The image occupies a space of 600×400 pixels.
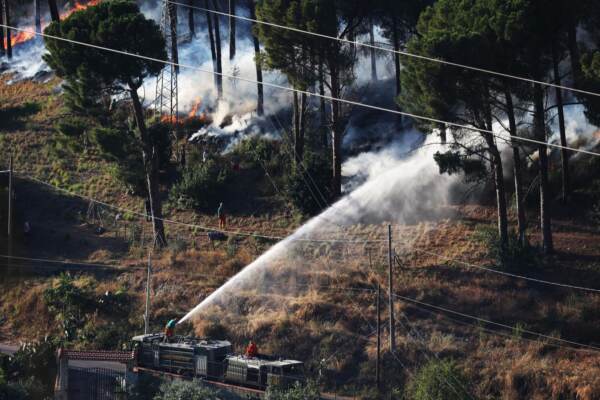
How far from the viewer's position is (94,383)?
3812 cm

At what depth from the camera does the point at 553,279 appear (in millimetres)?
43719

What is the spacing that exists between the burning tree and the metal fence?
15943mm

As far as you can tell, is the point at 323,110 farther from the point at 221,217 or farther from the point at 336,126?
the point at 221,217

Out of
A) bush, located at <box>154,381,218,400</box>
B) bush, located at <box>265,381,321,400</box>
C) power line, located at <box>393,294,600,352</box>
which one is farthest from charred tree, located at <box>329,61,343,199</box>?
bush, located at <box>265,381,321,400</box>

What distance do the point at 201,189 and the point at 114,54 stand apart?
1026cm

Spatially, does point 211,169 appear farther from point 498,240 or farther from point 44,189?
point 498,240

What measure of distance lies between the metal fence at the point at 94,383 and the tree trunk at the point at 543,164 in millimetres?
19609

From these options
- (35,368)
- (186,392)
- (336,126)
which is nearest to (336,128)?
(336,126)

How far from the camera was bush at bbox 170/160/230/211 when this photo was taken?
58406 mm

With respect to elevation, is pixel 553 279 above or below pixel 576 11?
below

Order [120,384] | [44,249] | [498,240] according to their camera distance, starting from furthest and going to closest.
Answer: [44,249]
[498,240]
[120,384]

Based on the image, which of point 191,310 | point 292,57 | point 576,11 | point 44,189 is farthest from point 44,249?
point 576,11

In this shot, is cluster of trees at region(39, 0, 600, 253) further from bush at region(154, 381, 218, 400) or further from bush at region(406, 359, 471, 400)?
bush at region(154, 381, 218, 400)

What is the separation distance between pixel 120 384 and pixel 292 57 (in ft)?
68.2
